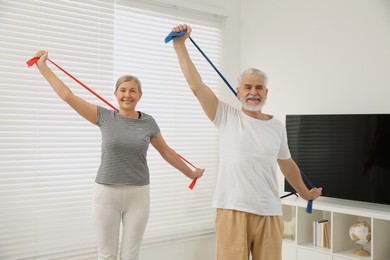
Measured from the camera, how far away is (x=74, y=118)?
3498 mm

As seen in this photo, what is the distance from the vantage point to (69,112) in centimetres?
347

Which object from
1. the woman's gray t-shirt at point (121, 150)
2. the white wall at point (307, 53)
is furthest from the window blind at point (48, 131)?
the woman's gray t-shirt at point (121, 150)

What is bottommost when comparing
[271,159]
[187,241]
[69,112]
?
[187,241]

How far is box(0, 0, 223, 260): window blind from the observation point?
3195 mm

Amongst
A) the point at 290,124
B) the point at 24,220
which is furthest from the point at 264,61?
the point at 24,220

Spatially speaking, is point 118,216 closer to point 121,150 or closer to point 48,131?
point 121,150

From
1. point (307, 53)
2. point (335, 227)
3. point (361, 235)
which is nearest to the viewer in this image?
point (361, 235)

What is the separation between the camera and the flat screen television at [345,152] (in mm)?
3445

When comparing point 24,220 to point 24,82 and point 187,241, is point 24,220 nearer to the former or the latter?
point 24,82

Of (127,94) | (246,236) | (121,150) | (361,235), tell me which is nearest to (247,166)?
(246,236)

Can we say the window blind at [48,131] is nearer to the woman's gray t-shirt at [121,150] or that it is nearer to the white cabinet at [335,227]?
the woman's gray t-shirt at [121,150]

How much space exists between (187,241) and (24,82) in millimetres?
2062

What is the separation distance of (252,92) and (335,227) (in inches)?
70.7

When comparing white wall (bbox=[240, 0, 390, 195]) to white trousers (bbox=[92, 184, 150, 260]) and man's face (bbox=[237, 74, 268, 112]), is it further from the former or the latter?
white trousers (bbox=[92, 184, 150, 260])
